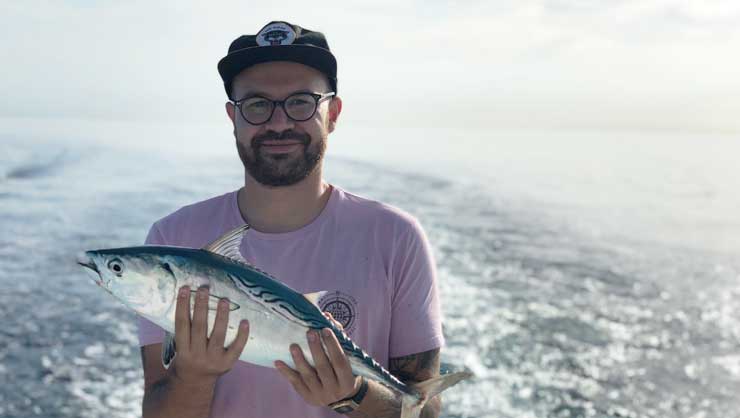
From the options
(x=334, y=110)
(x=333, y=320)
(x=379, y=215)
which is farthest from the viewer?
(x=334, y=110)

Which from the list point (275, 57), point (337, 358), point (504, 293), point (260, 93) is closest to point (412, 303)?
point (337, 358)

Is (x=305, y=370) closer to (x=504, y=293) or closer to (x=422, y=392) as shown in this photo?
(x=422, y=392)

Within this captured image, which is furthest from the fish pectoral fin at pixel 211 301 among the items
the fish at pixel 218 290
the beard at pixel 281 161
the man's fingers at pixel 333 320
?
the beard at pixel 281 161

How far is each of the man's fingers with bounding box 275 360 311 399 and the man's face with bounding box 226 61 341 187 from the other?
89 cm

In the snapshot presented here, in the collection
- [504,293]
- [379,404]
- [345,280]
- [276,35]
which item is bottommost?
[504,293]

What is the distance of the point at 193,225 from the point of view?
3217mm

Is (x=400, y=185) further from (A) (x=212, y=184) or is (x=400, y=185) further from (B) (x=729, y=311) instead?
(B) (x=729, y=311)

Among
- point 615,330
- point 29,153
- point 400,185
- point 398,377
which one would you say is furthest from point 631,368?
point 29,153

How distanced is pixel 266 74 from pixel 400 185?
24097 mm

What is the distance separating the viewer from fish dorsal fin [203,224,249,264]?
2.62 meters

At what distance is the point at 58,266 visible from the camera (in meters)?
13.5

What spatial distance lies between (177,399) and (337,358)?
726mm

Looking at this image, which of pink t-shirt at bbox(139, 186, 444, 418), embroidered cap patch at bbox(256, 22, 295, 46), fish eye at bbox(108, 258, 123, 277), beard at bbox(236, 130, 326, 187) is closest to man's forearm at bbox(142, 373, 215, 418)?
pink t-shirt at bbox(139, 186, 444, 418)

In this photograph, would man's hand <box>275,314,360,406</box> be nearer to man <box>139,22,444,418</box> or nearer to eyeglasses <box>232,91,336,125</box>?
man <box>139,22,444,418</box>
